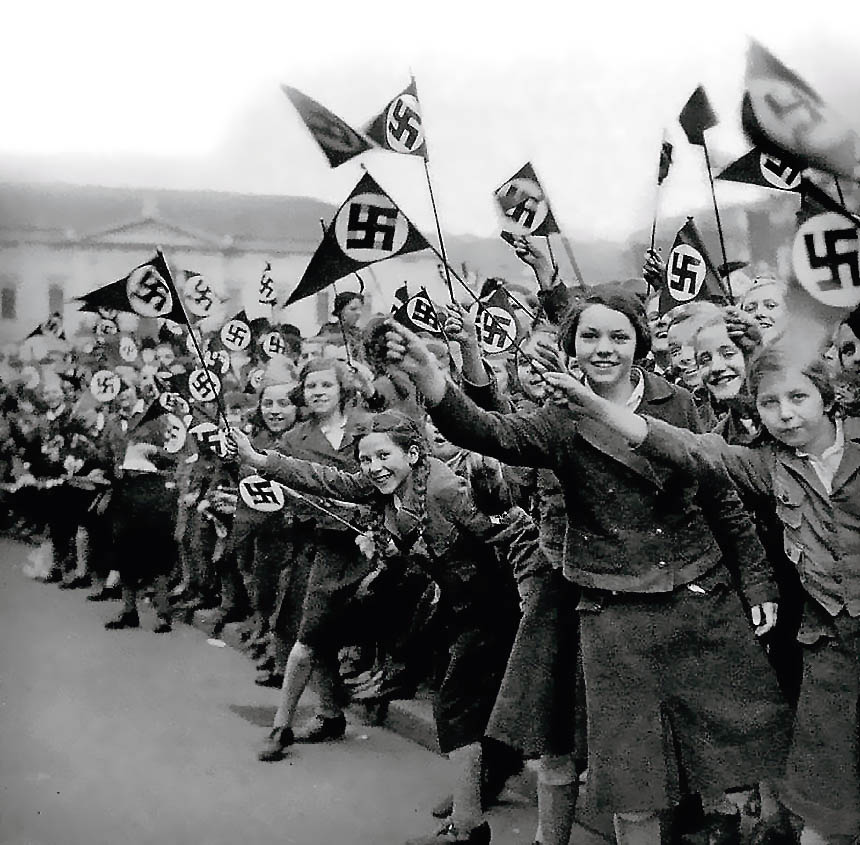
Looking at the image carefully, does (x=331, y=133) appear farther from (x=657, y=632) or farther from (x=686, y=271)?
(x=657, y=632)

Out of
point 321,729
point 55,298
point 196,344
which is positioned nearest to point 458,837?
point 321,729

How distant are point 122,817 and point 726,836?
1.51 metres

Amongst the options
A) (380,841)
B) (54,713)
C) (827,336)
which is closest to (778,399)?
(827,336)

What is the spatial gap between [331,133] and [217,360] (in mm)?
705

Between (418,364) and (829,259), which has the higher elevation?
(829,259)

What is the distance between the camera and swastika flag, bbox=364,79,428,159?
2566mm

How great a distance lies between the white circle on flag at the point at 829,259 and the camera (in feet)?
7.61

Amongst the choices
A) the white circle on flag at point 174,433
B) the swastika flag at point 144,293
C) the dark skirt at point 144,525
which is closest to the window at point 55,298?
the swastika flag at point 144,293

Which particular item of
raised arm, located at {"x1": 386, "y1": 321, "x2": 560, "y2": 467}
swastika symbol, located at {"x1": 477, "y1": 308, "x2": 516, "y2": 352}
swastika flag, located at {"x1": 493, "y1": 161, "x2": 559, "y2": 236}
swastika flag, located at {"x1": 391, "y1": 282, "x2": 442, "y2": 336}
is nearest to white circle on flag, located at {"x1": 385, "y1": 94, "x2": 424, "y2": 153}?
swastika flag, located at {"x1": 493, "y1": 161, "x2": 559, "y2": 236}

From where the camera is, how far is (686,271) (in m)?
2.47

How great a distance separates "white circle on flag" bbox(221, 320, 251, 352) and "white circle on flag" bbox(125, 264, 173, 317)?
16 cm

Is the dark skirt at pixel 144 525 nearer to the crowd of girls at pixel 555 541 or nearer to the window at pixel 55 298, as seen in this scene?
the crowd of girls at pixel 555 541

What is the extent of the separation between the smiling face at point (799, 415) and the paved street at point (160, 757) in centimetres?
115

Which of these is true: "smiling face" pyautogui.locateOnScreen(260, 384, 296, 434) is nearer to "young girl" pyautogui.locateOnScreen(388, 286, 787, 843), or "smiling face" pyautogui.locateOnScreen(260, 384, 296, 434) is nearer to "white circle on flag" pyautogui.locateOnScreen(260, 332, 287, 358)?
→ "white circle on flag" pyautogui.locateOnScreen(260, 332, 287, 358)
